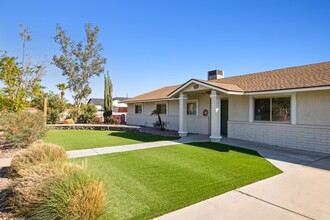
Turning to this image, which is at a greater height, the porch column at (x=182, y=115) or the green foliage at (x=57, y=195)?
the porch column at (x=182, y=115)

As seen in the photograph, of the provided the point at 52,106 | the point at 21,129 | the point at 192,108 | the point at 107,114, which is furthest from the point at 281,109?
the point at 52,106

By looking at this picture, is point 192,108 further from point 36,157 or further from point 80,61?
point 80,61

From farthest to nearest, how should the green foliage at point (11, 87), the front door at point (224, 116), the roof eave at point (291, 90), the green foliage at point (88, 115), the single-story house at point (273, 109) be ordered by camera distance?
1. the green foliage at point (88, 115)
2. the front door at point (224, 116)
3. the green foliage at point (11, 87)
4. the single-story house at point (273, 109)
5. the roof eave at point (291, 90)

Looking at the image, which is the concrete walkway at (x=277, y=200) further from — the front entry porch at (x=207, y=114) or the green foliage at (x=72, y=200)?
the front entry porch at (x=207, y=114)

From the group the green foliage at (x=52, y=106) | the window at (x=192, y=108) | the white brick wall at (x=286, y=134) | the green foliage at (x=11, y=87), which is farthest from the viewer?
the green foliage at (x=52, y=106)

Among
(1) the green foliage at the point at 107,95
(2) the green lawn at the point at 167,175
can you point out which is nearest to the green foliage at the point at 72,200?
(2) the green lawn at the point at 167,175

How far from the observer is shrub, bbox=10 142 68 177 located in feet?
16.4

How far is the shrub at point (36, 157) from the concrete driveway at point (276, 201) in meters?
3.46

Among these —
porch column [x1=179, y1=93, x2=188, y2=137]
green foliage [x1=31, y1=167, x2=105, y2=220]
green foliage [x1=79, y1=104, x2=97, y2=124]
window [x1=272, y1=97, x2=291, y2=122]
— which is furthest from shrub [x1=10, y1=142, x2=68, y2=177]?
green foliage [x1=79, y1=104, x2=97, y2=124]

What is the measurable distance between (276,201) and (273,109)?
7.85m

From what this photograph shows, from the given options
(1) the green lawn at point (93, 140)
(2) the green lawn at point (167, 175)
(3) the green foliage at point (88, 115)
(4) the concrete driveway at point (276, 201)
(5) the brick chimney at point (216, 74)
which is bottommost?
(4) the concrete driveway at point (276, 201)

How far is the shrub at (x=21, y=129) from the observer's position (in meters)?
9.24

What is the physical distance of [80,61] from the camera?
27016 millimetres

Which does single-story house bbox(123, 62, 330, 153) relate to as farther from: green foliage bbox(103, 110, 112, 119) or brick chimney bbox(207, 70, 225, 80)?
green foliage bbox(103, 110, 112, 119)
